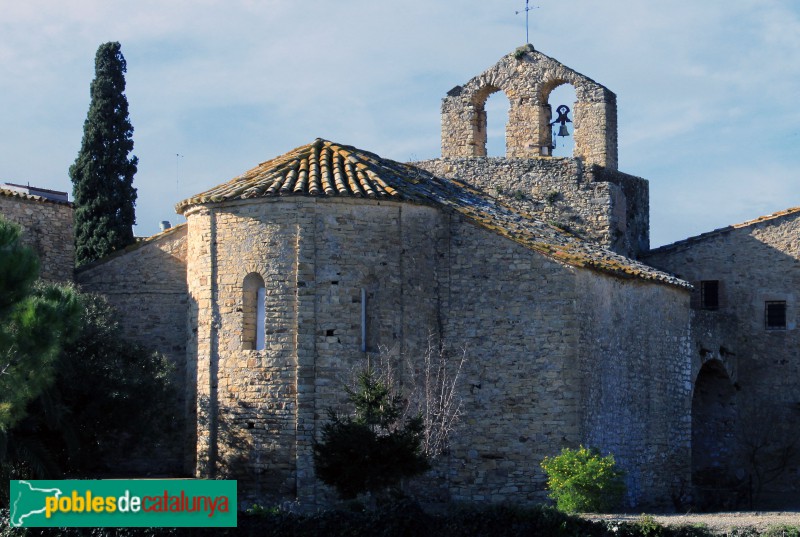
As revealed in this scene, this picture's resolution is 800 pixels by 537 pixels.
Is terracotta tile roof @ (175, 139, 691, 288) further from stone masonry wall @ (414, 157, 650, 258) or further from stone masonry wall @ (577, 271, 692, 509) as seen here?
stone masonry wall @ (414, 157, 650, 258)

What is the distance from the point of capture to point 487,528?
18531mm

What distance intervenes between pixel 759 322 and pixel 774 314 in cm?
35

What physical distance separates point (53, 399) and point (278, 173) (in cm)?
495

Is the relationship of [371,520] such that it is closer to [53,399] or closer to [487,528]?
[487,528]

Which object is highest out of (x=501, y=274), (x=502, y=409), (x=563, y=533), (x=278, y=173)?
(x=278, y=173)

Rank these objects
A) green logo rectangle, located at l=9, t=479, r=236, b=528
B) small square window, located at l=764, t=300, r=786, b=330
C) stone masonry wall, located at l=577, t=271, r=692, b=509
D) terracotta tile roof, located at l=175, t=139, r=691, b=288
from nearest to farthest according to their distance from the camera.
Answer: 1. green logo rectangle, located at l=9, t=479, r=236, b=528
2. terracotta tile roof, located at l=175, t=139, r=691, b=288
3. stone masonry wall, located at l=577, t=271, r=692, b=509
4. small square window, located at l=764, t=300, r=786, b=330

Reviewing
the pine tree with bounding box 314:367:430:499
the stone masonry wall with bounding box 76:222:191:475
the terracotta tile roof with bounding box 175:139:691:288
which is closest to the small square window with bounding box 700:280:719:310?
the terracotta tile roof with bounding box 175:139:691:288

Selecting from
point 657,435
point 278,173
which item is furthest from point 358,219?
point 657,435

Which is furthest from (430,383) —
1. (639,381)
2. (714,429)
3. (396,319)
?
(714,429)

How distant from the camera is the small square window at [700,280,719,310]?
30078 millimetres

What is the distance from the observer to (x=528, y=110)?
91.5ft

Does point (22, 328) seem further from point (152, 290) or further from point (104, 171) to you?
point (104, 171)

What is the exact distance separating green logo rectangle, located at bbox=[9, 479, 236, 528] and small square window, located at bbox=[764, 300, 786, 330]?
14.3m

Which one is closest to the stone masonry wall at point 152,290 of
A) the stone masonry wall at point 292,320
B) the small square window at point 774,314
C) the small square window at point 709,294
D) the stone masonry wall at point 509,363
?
the stone masonry wall at point 292,320
